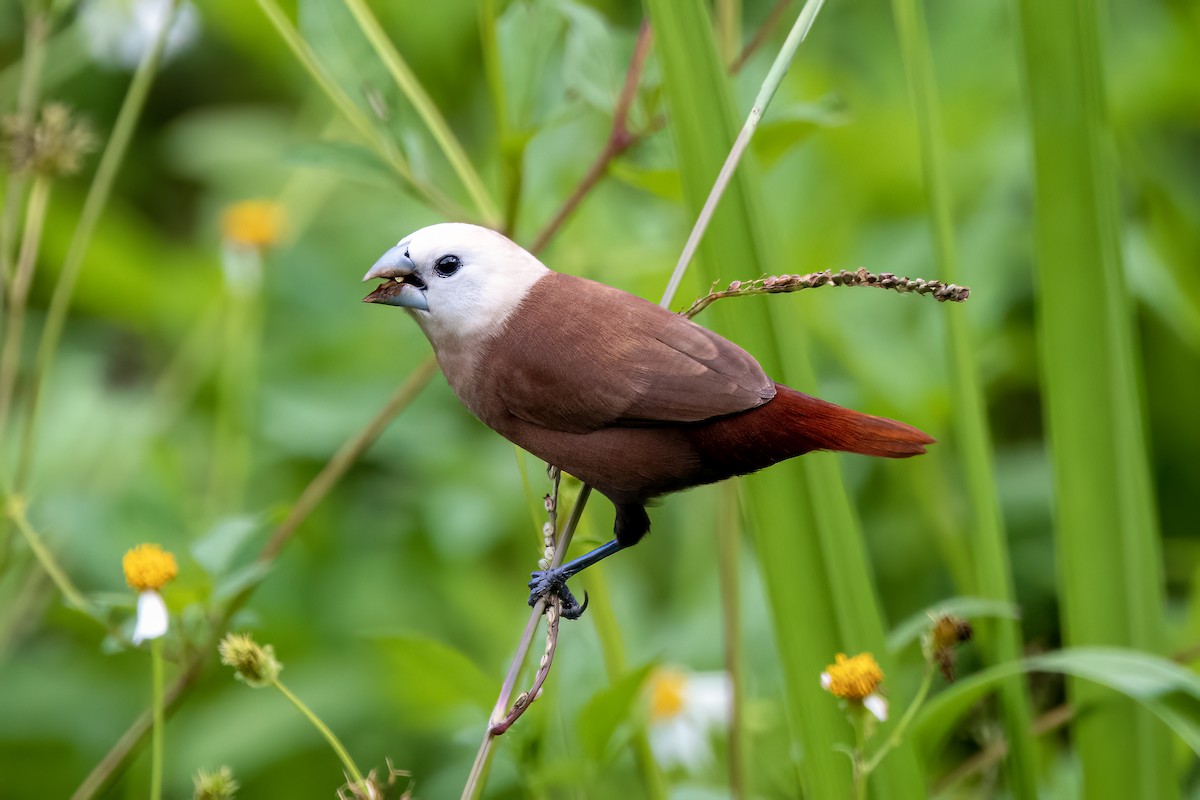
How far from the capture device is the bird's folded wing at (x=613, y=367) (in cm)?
108

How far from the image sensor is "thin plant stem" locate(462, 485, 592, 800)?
1074mm

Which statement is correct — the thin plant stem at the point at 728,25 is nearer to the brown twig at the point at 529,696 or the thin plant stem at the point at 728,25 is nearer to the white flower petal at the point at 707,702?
the brown twig at the point at 529,696

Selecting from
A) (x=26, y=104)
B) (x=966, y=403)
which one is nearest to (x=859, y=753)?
(x=966, y=403)

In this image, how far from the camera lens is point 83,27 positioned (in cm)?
272

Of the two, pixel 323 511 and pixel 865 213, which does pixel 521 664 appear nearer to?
pixel 323 511

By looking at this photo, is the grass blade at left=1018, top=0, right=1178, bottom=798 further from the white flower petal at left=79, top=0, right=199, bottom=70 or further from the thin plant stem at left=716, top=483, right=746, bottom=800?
the white flower petal at left=79, top=0, right=199, bottom=70

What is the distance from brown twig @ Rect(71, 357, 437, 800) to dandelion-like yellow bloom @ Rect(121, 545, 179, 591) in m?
0.27

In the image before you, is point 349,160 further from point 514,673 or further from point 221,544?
point 514,673

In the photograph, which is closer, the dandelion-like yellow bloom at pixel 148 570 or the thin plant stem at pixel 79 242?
the dandelion-like yellow bloom at pixel 148 570

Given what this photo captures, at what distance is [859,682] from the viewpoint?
116 cm

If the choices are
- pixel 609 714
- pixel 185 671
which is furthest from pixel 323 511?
pixel 609 714

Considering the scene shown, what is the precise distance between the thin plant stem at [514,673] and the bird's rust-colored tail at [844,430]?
0.24 m

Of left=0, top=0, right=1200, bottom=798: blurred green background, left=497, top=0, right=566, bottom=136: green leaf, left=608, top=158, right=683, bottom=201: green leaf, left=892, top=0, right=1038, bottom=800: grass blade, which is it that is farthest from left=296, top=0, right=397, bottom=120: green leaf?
left=892, top=0, right=1038, bottom=800: grass blade

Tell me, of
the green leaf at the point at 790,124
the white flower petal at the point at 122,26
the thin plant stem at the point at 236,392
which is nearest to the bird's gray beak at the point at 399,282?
the green leaf at the point at 790,124
